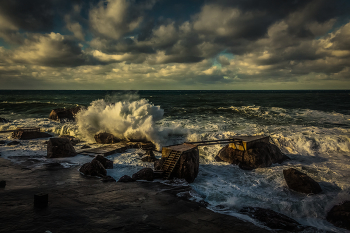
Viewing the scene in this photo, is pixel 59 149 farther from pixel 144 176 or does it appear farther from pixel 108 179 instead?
pixel 144 176

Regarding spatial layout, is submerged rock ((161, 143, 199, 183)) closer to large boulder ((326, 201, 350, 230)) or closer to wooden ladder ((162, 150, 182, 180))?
wooden ladder ((162, 150, 182, 180))

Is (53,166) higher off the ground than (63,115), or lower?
lower

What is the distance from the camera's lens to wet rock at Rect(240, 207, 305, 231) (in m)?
6.49

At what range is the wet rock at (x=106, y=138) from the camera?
17909 millimetres

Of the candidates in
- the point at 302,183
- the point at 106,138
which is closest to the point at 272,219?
the point at 302,183

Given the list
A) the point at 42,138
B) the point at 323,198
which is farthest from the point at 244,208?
the point at 42,138

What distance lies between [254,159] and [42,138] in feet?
57.9

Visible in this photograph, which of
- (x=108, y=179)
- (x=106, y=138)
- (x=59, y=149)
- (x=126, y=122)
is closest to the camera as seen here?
(x=108, y=179)

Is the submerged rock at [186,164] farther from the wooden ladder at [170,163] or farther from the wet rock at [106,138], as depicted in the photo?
the wet rock at [106,138]

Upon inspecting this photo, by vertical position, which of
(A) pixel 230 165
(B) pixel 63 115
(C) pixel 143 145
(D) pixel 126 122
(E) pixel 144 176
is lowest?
(A) pixel 230 165

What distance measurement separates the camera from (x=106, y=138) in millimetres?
17984

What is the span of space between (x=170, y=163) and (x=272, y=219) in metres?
5.12

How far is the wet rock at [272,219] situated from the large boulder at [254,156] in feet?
15.9

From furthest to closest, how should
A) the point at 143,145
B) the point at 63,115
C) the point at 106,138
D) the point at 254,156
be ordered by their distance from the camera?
1. the point at 63,115
2. the point at 106,138
3. the point at 143,145
4. the point at 254,156
